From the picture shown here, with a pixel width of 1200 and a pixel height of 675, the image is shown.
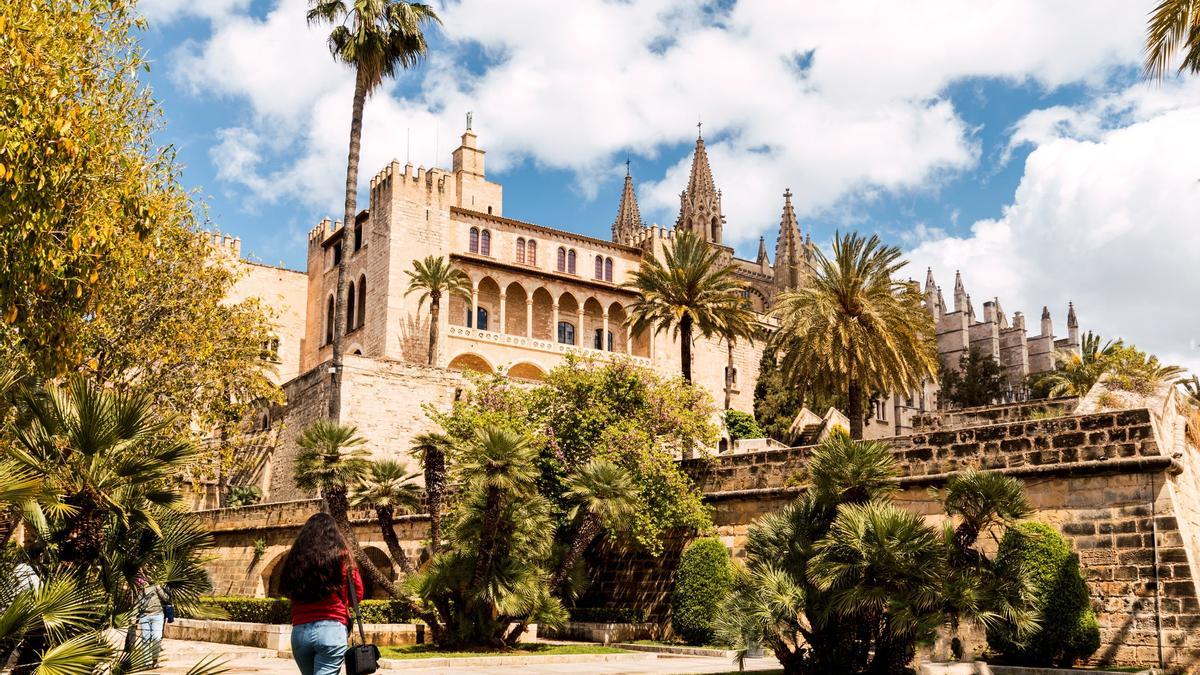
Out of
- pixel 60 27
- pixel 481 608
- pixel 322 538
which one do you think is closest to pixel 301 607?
pixel 322 538

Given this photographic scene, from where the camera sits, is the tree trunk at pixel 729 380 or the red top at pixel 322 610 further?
the tree trunk at pixel 729 380

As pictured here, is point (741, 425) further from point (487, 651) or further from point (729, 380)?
point (487, 651)

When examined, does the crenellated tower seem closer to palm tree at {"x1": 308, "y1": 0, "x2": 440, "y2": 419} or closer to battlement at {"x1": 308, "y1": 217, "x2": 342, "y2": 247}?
battlement at {"x1": 308, "y1": 217, "x2": 342, "y2": 247}

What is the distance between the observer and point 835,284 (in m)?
28.0

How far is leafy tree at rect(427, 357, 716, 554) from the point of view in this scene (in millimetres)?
21281

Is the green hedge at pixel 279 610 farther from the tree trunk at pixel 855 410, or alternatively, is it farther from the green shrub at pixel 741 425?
the green shrub at pixel 741 425

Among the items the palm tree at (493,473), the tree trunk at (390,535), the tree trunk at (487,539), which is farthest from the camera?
the tree trunk at (390,535)

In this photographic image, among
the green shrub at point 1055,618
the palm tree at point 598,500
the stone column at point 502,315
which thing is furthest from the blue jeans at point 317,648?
the stone column at point 502,315

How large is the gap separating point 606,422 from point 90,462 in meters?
15.2

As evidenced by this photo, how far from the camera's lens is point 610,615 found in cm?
2103

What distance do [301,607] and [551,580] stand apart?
12.5m

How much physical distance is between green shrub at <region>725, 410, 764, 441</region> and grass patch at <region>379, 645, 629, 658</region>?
34.8 m

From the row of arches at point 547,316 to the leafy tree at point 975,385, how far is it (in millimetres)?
27214

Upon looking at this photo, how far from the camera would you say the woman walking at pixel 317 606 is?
6703mm
